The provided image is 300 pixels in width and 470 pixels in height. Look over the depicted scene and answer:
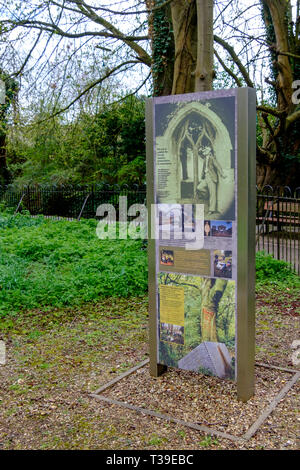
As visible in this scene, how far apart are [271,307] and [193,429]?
3618 mm

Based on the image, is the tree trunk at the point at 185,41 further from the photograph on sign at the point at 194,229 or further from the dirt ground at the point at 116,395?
the dirt ground at the point at 116,395

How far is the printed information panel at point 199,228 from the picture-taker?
11.7 feet

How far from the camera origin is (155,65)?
357 inches

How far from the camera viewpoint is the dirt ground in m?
3.28

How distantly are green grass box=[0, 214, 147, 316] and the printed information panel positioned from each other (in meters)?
3.10

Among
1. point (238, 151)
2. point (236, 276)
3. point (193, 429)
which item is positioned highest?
point (238, 151)

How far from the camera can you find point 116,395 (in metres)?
3.96

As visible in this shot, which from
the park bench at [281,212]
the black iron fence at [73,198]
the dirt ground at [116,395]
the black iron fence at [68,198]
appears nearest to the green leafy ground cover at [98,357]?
the dirt ground at [116,395]

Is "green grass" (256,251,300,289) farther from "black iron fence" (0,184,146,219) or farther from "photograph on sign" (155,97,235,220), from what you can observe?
"black iron fence" (0,184,146,219)

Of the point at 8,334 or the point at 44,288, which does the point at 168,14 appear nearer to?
the point at 44,288

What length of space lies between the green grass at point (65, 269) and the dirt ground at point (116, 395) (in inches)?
38.1

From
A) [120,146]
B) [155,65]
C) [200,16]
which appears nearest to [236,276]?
[200,16]

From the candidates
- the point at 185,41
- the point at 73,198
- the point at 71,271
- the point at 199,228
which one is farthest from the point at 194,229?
the point at 73,198

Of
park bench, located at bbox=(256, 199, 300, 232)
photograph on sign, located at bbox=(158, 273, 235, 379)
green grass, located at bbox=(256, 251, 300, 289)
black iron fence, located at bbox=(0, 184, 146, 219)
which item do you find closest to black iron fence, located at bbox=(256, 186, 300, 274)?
park bench, located at bbox=(256, 199, 300, 232)
